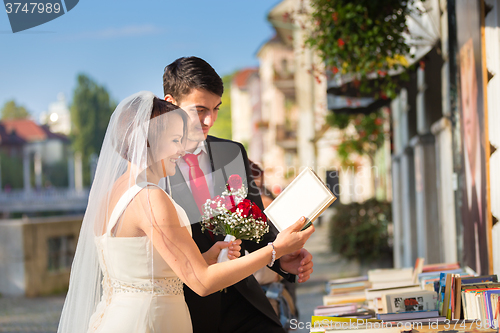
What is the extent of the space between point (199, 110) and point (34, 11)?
119 cm

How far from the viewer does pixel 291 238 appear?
2.13 m

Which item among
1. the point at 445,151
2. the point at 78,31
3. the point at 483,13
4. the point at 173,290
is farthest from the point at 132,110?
the point at 445,151

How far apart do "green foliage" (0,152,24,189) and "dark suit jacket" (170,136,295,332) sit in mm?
47606

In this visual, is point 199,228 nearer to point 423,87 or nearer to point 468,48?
point 468,48

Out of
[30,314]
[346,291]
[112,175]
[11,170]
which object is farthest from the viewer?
[11,170]

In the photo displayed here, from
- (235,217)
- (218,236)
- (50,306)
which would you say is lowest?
(50,306)

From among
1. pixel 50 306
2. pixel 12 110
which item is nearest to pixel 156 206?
pixel 50 306

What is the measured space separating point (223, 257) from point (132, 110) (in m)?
0.87

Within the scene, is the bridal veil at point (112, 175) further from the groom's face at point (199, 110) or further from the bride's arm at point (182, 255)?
the groom's face at point (199, 110)

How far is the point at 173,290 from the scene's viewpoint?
2.23 m

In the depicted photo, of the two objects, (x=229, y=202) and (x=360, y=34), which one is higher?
(x=360, y=34)

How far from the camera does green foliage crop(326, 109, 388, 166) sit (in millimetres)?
12297

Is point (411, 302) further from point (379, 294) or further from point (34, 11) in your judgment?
point (34, 11)

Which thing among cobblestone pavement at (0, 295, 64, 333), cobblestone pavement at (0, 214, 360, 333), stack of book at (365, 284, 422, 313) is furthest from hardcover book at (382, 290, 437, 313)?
cobblestone pavement at (0, 295, 64, 333)
